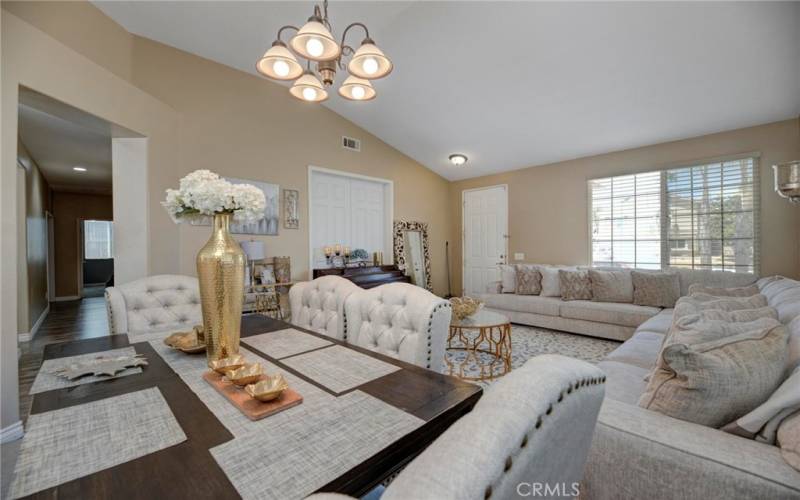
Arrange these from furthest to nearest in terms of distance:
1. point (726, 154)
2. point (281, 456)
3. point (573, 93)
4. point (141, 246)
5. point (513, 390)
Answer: point (726, 154), point (573, 93), point (141, 246), point (281, 456), point (513, 390)

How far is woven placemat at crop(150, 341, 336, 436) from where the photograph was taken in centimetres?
86

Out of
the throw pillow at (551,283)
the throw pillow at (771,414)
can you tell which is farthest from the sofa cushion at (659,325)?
the throw pillow at (771,414)

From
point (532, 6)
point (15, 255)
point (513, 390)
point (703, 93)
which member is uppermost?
point (532, 6)

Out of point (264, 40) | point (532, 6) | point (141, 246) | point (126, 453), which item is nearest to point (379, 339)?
point (126, 453)

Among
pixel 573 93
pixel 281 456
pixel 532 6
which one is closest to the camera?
pixel 281 456

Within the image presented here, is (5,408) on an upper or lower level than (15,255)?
lower

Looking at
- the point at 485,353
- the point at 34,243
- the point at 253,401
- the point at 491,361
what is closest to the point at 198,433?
the point at 253,401

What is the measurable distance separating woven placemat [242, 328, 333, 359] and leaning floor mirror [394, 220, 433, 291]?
4206 mm

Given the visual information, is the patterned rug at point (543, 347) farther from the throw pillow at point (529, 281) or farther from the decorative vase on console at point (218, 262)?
the decorative vase on console at point (218, 262)

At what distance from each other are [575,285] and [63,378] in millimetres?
4858

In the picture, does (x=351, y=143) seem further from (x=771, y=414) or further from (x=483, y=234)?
(x=771, y=414)

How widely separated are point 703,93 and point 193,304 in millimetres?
5110

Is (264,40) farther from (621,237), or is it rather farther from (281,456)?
(621,237)

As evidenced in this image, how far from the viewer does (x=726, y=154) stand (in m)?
4.05
